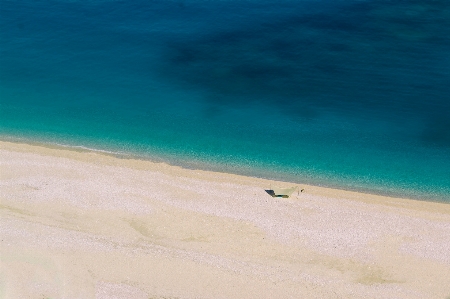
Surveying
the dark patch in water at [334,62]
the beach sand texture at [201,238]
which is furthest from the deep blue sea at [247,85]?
the beach sand texture at [201,238]

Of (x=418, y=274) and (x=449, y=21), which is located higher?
(x=449, y=21)

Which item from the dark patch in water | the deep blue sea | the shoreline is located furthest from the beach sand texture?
the dark patch in water

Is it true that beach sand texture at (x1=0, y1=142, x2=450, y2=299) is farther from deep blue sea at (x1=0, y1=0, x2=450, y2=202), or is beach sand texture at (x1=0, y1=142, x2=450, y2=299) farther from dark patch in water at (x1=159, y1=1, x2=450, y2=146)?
dark patch in water at (x1=159, y1=1, x2=450, y2=146)

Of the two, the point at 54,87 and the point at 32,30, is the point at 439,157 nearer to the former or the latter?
the point at 54,87

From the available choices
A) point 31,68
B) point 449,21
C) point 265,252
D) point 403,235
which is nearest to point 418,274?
point 403,235

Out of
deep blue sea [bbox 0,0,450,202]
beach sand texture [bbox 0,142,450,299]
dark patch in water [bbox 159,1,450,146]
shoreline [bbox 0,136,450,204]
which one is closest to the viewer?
beach sand texture [bbox 0,142,450,299]
